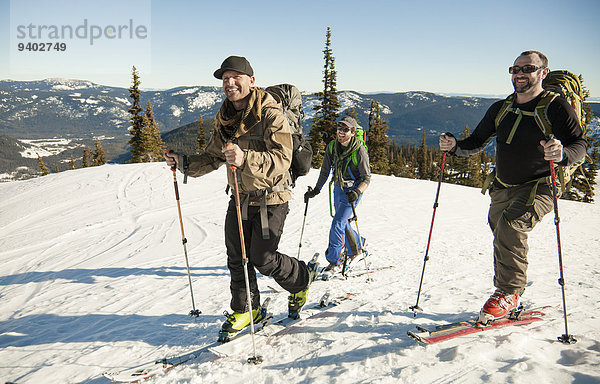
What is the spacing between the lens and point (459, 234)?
10.2 metres

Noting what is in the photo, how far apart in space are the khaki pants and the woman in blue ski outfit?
2.52 meters

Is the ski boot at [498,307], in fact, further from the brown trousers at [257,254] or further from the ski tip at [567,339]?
the brown trousers at [257,254]

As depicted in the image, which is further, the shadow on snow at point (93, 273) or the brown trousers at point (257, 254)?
the shadow on snow at point (93, 273)

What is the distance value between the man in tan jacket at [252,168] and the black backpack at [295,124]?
0.20 metres

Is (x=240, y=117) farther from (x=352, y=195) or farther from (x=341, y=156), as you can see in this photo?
(x=341, y=156)

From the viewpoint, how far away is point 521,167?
11.7ft

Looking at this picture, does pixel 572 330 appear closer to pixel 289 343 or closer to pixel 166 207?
pixel 289 343

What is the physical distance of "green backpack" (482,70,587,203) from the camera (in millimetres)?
3340

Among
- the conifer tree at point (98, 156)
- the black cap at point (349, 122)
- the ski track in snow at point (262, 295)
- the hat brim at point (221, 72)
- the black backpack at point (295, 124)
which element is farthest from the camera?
the conifer tree at point (98, 156)

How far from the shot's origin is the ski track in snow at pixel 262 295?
10.4ft

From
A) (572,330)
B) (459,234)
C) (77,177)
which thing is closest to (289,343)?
(572,330)

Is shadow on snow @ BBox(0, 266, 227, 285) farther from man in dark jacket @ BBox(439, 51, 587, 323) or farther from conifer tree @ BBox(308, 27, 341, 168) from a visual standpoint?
conifer tree @ BBox(308, 27, 341, 168)

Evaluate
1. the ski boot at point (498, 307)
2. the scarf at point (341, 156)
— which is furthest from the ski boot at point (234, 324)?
the scarf at point (341, 156)

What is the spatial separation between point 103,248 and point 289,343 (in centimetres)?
682
